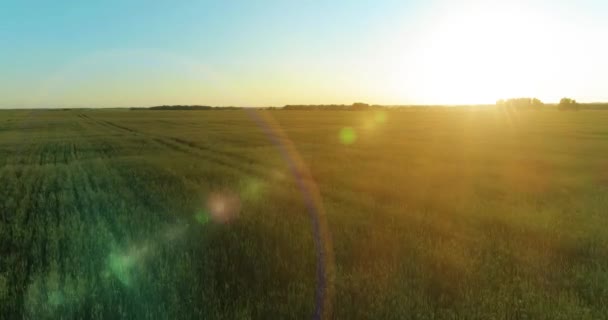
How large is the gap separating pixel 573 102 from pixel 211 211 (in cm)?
16741

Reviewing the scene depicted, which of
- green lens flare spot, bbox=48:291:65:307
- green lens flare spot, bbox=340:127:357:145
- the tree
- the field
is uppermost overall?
the tree

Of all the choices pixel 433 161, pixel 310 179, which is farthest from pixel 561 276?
pixel 433 161

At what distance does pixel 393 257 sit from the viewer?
21.5 feet

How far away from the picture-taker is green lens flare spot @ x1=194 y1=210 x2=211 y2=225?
8633 mm

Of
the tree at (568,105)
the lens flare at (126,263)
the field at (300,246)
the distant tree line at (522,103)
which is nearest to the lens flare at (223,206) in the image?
the field at (300,246)

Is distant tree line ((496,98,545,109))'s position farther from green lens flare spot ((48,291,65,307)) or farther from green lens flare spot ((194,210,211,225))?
green lens flare spot ((48,291,65,307))

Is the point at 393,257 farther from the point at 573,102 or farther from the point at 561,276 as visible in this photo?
the point at 573,102

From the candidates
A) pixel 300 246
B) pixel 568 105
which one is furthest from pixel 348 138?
pixel 568 105

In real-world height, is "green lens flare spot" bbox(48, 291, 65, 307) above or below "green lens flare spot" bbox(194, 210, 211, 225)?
above

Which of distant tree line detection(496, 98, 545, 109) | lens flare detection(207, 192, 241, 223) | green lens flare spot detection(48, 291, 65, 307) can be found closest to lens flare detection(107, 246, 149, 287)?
green lens flare spot detection(48, 291, 65, 307)

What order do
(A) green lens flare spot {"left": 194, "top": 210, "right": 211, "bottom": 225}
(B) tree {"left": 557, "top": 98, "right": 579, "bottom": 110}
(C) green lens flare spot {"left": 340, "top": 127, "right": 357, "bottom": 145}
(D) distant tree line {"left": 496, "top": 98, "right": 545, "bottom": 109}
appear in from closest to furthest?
(A) green lens flare spot {"left": 194, "top": 210, "right": 211, "bottom": 225}, (C) green lens flare spot {"left": 340, "top": 127, "right": 357, "bottom": 145}, (B) tree {"left": 557, "top": 98, "right": 579, "bottom": 110}, (D) distant tree line {"left": 496, "top": 98, "right": 545, "bottom": 109}

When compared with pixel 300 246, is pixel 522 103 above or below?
above

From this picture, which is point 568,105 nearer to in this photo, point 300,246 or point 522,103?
point 522,103

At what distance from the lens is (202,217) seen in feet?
29.6
